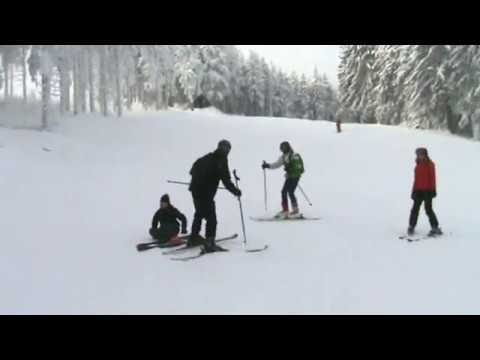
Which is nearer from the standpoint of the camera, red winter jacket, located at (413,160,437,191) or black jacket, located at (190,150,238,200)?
black jacket, located at (190,150,238,200)

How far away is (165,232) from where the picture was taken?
355 inches

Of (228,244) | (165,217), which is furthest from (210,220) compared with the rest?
(165,217)

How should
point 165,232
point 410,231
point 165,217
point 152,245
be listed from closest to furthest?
point 152,245
point 165,232
point 165,217
point 410,231

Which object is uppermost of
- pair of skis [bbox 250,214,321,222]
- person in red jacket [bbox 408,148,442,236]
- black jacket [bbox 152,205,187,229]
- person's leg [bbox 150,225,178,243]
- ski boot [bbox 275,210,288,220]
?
person in red jacket [bbox 408,148,442,236]

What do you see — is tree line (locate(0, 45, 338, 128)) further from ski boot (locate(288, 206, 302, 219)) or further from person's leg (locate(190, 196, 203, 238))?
person's leg (locate(190, 196, 203, 238))

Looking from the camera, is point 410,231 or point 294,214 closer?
point 410,231

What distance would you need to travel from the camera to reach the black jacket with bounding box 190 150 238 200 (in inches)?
331

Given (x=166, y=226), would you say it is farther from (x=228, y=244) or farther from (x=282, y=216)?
(x=282, y=216)

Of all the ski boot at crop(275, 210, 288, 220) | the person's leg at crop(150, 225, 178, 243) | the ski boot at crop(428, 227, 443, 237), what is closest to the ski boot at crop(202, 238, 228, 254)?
the person's leg at crop(150, 225, 178, 243)

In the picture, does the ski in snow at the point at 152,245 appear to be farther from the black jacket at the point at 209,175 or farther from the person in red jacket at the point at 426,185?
the person in red jacket at the point at 426,185

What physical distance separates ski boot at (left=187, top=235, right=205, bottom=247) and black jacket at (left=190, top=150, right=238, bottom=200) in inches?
31.5

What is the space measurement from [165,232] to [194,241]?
661 mm

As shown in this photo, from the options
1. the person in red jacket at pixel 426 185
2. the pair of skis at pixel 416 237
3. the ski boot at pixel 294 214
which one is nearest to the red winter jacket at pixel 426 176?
the person in red jacket at pixel 426 185
